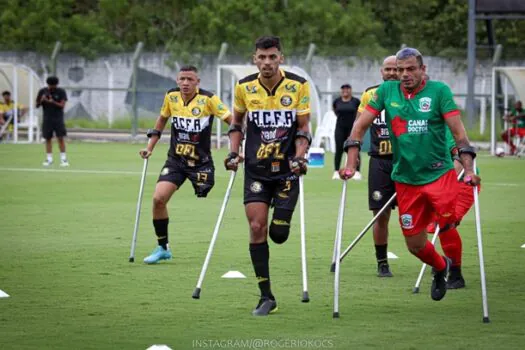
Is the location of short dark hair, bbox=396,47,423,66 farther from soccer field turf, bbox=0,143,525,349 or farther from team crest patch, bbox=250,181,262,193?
soccer field turf, bbox=0,143,525,349

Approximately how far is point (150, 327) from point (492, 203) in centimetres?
1206

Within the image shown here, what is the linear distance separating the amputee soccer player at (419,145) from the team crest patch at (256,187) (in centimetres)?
71

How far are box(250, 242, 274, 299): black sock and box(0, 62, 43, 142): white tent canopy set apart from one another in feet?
96.3

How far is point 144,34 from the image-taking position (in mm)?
57250

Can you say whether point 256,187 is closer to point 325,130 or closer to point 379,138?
point 379,138

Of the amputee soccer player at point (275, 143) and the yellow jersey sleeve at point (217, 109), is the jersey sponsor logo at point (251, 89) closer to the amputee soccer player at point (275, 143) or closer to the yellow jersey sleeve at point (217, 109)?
the amputee soccer player at point (275, 143)

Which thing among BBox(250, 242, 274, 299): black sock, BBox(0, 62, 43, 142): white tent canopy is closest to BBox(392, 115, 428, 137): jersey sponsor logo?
BBox(250, 242, 274, 299): black sock

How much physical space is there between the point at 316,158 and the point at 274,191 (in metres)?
19.9

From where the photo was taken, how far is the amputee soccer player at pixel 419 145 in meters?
9.95

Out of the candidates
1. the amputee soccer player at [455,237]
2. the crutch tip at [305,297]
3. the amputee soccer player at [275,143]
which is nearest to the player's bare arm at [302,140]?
the amputee soccer player at [275,143]

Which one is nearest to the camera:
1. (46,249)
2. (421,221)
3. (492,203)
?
(421,221)

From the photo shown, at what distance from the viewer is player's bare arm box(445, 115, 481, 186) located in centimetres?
977

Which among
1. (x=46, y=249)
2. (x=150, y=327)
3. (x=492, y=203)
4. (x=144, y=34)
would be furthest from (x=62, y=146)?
(x=144, y=34)

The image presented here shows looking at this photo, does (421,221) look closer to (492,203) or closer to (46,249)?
(46,249)
